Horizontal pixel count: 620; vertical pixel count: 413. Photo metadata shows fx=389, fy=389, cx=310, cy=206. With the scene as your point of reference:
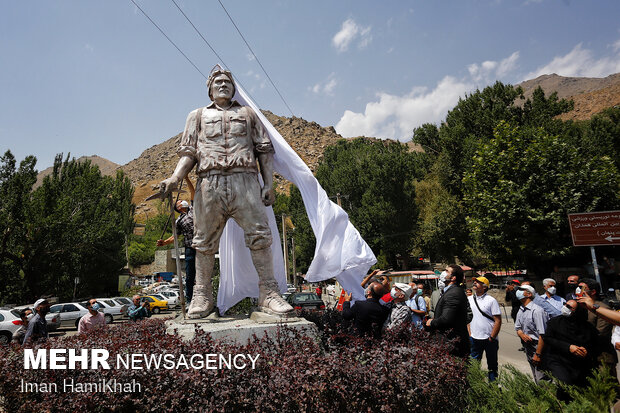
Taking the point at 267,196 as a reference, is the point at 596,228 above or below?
below

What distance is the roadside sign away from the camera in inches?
439

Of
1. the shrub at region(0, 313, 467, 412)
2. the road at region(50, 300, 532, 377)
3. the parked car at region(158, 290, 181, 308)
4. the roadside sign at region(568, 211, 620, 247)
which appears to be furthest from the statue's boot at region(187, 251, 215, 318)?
the parked car at region(158, 290, 181, 308)

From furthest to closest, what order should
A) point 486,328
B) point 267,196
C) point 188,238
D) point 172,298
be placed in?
point 172,298
point 188,238
point 486,328
point 267,196

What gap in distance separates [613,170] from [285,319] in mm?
19117

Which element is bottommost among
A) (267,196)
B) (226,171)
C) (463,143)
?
(267,196)

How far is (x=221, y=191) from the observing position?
480 cm

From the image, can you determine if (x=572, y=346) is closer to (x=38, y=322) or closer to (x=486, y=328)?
(x=486, y=328)

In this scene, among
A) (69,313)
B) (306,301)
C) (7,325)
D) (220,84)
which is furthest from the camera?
(69,313)

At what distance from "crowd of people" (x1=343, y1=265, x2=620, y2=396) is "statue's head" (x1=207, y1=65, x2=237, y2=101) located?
313 cm

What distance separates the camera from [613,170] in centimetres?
1728

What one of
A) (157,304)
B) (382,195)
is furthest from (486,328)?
(382,195)

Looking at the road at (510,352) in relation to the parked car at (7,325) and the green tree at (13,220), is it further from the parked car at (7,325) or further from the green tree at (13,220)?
the green tree at (13,220)

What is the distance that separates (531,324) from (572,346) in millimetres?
1704

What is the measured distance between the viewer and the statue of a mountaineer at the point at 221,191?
4.81 m
